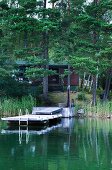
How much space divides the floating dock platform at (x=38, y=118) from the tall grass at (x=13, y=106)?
148 cm

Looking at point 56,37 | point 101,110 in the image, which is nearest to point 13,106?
point 101,110

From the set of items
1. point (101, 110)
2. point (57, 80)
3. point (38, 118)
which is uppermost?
point (57, 80)

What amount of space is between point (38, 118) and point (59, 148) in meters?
7.40

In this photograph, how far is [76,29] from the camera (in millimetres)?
29969

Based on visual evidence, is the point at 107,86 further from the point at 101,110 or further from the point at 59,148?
the point at 59,148

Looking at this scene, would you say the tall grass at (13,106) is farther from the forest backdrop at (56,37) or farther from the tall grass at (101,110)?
the tall grass at (101,110)

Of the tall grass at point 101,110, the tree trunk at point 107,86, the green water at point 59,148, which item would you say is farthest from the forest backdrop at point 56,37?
the green water at point 59,148

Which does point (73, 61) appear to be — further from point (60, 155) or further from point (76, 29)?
point (60, 155)

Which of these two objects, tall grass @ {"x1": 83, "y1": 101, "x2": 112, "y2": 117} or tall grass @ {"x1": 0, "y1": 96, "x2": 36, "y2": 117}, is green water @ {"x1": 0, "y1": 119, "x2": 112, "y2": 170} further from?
tall grass @ {"x1": 0, "y1": 96, "x2": 36, "y2": 117}

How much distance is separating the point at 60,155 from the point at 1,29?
1859 cm

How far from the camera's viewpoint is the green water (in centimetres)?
1311

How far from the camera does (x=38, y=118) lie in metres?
23.6

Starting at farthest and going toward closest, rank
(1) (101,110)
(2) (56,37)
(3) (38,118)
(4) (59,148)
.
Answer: (2) (56,37), (1) (101,110), (3) (38,118), (4) (59,148)

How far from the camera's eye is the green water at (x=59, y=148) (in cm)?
1311
